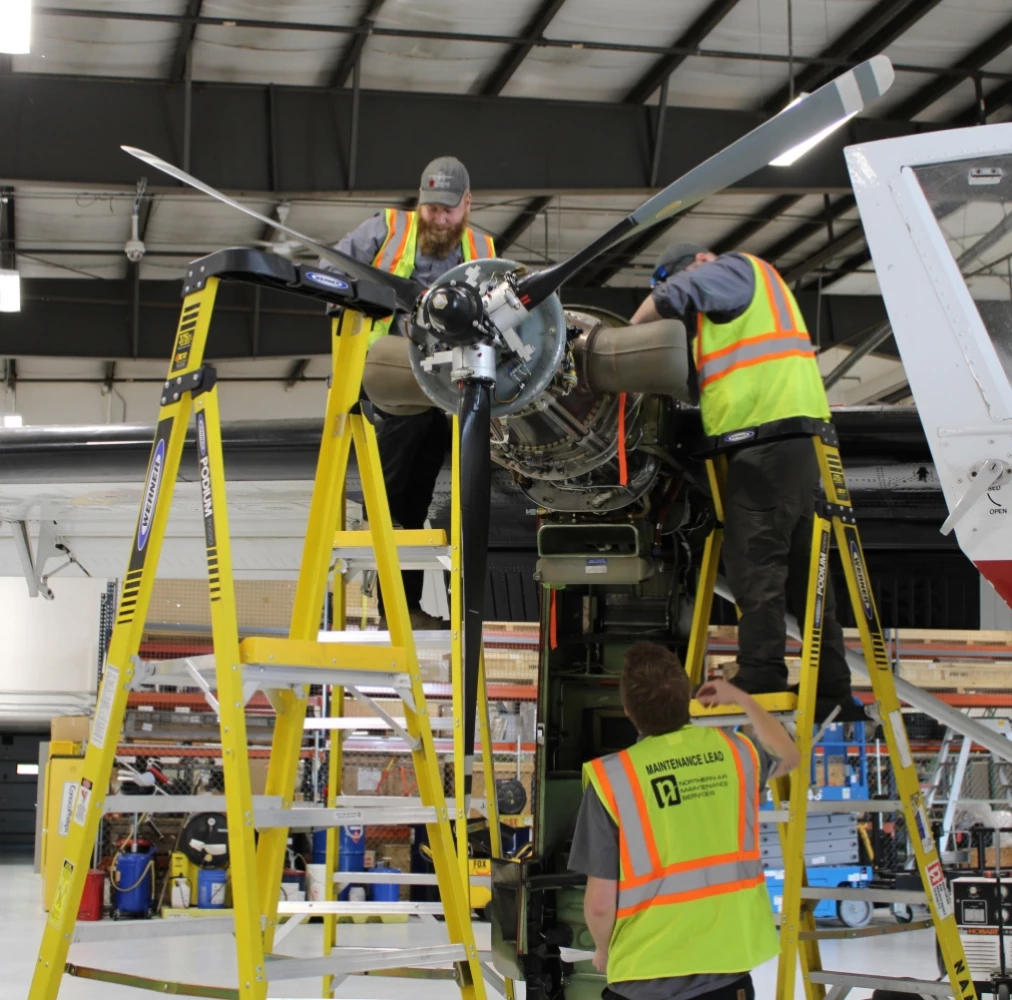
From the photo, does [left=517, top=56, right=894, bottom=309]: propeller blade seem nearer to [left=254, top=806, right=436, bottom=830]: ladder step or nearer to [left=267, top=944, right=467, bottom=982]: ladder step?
[left=254, top=806, right=436, bottom=830]: ladder step

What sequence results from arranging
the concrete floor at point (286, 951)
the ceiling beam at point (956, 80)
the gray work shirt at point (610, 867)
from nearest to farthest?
the gray work shirt at point (610, 867) < the concrete floor at point (286, 951) < the ceiling beam at point (956, 80)

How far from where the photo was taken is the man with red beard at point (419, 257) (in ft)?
15.6

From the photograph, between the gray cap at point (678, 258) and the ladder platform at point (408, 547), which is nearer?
the ladder platform at point (408, 547)

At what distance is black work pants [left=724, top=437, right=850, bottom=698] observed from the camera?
4.60 m

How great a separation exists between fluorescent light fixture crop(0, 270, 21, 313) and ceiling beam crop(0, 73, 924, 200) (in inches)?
118

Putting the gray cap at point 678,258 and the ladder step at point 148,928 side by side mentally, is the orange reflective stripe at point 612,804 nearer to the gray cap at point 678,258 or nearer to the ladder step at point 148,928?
the ladder step at point 148,928

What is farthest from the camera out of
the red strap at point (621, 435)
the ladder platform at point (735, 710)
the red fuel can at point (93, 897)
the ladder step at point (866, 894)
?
the red fuel can at point (93, 897)

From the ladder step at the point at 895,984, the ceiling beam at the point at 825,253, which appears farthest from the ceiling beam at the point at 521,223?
the ladder step at the point at 895,984

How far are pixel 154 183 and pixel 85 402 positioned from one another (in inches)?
489

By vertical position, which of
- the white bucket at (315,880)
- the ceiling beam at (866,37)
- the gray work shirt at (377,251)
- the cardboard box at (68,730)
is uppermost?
the ceiling beam at (866,37)

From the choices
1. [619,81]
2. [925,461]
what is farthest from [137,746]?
[925,461]

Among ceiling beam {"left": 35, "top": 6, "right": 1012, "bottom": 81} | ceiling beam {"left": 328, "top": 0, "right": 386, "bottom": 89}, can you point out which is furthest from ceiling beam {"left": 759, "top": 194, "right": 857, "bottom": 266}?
ceiling beam {"left": 328, "top": 0, "right": 386, "bottom": 89}

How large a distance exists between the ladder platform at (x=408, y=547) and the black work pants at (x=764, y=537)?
3.76 ft

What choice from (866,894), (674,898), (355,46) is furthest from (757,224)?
(674,898)
